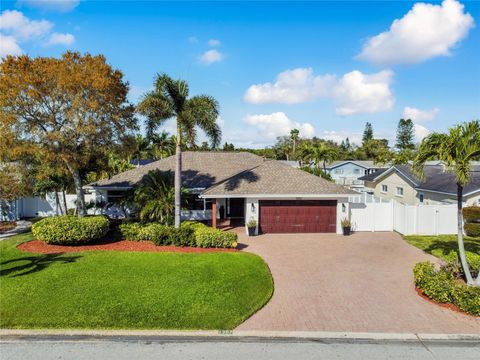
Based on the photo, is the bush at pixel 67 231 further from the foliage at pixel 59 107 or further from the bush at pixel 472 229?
the bush at pixel 472 229

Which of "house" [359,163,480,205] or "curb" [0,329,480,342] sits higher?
"house" [359,163,480,205]

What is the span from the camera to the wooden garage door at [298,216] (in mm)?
20953

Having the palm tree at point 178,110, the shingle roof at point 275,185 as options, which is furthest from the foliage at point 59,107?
the shingle roof at point 275,185

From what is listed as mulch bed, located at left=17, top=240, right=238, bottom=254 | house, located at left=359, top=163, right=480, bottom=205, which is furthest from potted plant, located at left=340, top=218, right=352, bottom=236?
mulch bed, located at left=17, top=240, right=238, bottom=254

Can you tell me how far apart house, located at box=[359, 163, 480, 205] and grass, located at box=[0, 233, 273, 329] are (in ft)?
40.2

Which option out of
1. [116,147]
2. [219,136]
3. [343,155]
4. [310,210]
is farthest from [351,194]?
[343,155]

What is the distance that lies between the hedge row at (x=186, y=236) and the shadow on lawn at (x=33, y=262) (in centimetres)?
370

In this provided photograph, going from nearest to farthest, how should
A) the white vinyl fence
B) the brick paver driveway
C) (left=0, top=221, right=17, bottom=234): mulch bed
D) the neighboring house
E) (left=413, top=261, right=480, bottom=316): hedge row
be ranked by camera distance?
1. the brick paver driveway
2. (left=413, top=261, right=480, bottom=316): hedge row
3. (left=0, top=221, right=17, bottom=234): mulch bed
4. the white vinyl fence
5. the neighboring house

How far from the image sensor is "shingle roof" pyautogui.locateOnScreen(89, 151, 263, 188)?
23.7 metres

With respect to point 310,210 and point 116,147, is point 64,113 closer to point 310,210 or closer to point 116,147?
point 116,147

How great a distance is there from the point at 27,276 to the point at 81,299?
139 inches

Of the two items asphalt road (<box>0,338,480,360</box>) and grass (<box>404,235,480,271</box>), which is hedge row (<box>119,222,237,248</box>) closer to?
asphalt road (<box>0,338,480,360</box>)

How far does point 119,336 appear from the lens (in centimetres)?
861

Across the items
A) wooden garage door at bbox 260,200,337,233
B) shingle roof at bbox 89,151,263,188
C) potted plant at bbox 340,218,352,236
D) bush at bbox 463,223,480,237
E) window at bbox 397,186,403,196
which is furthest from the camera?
window at bbox 397,186,403,196
